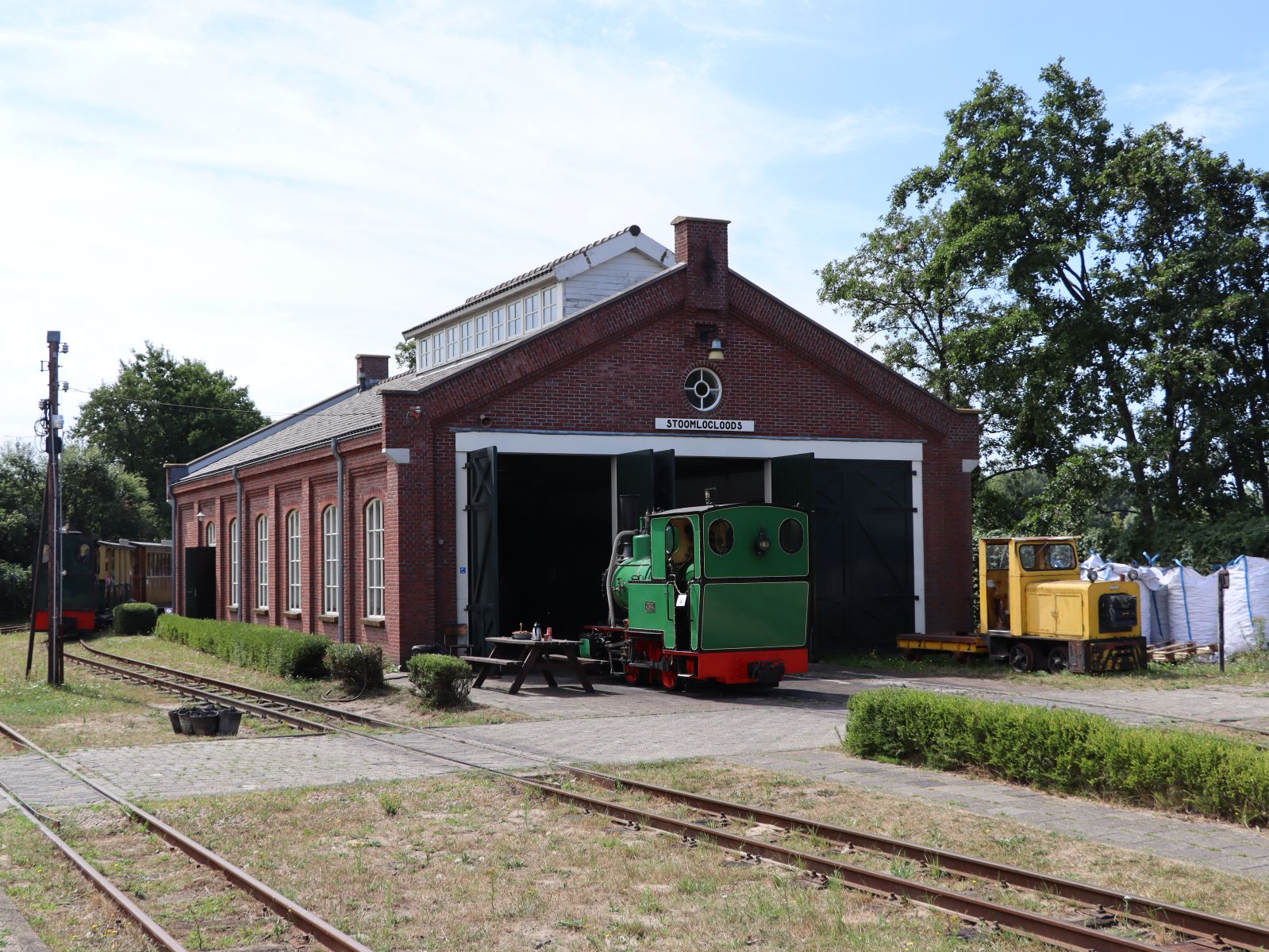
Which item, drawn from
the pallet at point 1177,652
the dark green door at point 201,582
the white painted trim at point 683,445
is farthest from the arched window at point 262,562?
the pallet at point 1177,652

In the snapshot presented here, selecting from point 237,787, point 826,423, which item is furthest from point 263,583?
point 237,787

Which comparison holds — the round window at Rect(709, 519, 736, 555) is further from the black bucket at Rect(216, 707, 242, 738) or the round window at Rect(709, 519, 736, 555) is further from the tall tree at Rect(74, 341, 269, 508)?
the tall tree at Rect(74, 341, 269, 508)

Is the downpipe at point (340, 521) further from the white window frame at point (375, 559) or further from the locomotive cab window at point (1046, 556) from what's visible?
the locomotive cab window at point (1046, 556)

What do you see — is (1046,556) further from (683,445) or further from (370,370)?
(370,370)

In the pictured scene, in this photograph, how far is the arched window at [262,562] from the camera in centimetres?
3231

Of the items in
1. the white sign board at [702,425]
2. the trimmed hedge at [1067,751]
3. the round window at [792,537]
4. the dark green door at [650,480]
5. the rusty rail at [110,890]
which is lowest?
the rusty rail at [110,890]

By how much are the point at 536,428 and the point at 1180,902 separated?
56.4ft

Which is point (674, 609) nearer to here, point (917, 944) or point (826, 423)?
point (826, 423)

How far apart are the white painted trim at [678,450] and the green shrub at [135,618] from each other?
18.3m

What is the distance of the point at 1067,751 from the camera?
10.9 meters

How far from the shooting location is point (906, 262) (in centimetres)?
4334

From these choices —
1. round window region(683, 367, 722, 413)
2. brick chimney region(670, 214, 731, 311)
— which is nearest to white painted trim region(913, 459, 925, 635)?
round window region(683, 367, 722, 413)

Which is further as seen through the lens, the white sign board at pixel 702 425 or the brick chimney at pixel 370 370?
the brick chimney at pixel 370 370

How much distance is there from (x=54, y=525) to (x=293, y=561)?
9.45m
